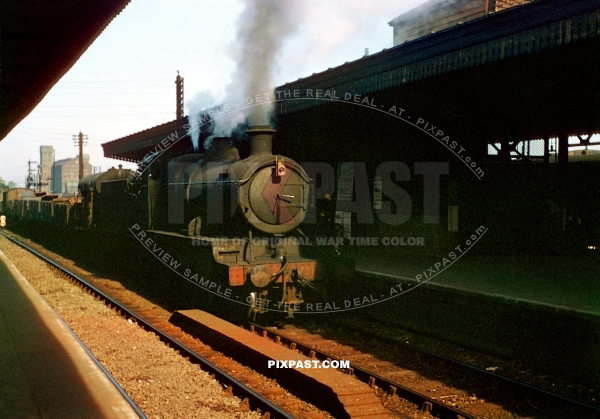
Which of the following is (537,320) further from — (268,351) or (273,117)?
(273,117)

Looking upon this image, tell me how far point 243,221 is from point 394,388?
3.84 m

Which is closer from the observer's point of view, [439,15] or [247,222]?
[247,222]

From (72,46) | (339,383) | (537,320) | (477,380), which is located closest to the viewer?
(72,46)

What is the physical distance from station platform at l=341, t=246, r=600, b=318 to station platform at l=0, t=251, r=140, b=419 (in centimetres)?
457

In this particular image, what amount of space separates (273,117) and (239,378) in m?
7.26

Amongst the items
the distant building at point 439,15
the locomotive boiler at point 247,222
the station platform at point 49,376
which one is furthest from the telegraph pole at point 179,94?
the station platform at point 49,376

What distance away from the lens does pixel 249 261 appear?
8492mm

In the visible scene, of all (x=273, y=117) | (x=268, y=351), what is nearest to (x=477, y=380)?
(x=268, y=351)

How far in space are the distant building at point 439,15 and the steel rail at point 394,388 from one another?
48.4 feet

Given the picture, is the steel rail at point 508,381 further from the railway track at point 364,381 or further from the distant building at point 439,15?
the distant building at point 439,15

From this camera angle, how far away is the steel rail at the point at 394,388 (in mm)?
5244

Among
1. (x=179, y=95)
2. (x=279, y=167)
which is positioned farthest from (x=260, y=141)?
(x=179, y=95)

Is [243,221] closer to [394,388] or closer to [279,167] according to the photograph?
[279,167]

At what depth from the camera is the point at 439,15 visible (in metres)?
23.0
